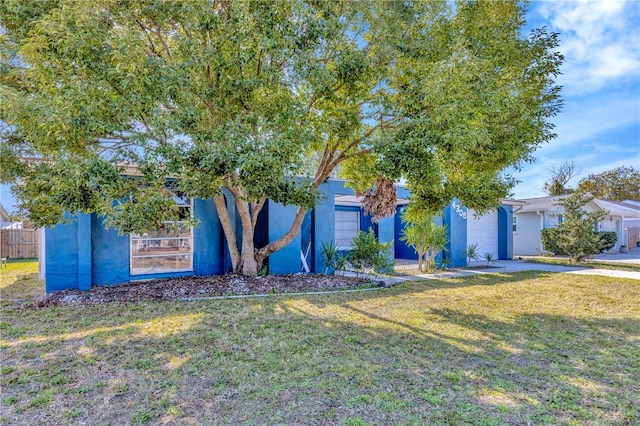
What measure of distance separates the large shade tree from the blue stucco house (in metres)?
1.56

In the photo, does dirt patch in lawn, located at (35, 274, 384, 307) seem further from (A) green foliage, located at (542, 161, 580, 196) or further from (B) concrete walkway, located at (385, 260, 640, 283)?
(A) green foliage, located at (542, 161, 580, 196)

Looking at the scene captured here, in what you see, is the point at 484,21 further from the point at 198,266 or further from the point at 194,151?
the point at 198,266

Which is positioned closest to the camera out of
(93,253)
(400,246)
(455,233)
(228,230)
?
(93,253)

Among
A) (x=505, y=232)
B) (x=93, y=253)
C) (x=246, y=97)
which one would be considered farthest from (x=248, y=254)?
(x=505, y=232)

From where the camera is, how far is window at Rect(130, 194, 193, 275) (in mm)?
9883

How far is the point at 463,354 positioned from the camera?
4.73m

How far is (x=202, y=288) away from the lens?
341 inches

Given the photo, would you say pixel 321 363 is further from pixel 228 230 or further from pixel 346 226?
pixel 346 226

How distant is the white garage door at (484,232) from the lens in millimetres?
16095

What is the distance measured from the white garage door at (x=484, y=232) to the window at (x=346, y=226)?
5068 mm

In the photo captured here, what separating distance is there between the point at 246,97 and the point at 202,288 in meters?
4.65

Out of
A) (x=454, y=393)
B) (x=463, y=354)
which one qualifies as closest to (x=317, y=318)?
(x=463, y=354)

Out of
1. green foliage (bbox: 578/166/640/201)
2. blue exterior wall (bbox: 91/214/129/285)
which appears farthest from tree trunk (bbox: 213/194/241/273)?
green foliage (bbox: 578/166/640/201)

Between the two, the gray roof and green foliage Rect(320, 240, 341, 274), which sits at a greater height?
the gray roof
